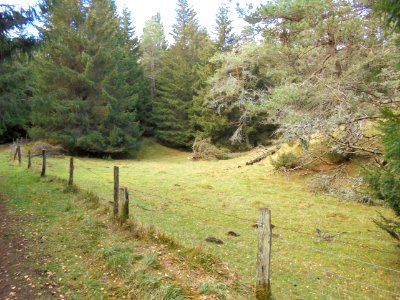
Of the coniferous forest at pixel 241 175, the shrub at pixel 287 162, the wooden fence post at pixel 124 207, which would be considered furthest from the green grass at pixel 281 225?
the wooden fence post at pixel 124 207

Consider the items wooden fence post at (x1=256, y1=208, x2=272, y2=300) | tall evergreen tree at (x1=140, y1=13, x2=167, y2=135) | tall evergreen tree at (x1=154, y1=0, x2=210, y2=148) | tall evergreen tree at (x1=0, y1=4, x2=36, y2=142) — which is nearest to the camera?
wooden fence post at (x1=256, y1=208, x2=272, y2=300)

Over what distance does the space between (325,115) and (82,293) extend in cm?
1024

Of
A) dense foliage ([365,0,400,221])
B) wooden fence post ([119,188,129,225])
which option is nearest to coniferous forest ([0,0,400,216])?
dense foliage ([365,0,400,221])

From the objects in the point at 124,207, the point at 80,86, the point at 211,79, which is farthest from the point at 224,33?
the point at 124,207

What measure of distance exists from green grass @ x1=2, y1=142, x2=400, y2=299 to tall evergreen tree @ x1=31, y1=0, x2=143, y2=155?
38.0 ft

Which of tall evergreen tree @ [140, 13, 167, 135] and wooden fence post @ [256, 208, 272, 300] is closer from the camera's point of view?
wooden fence post @ [256, 208, 272, 300]

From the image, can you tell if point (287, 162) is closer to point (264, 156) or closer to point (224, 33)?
point (264, 156)

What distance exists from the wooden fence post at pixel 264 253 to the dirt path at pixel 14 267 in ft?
10.1

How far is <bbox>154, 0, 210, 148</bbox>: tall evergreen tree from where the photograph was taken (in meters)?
34.6

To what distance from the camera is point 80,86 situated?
27547 mm

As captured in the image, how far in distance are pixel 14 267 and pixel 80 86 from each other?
23863 millimetres

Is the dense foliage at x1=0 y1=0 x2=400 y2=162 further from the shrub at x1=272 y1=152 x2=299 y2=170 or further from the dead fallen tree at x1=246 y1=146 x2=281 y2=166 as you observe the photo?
the dead fallen tree at x1=246 y1=146 x2=281 y2=166

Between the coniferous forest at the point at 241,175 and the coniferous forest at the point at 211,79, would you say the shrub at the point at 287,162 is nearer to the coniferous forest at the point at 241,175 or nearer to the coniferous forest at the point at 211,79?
the coniferous forest at the point at 241,175

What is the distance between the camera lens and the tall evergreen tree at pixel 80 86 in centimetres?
2605
